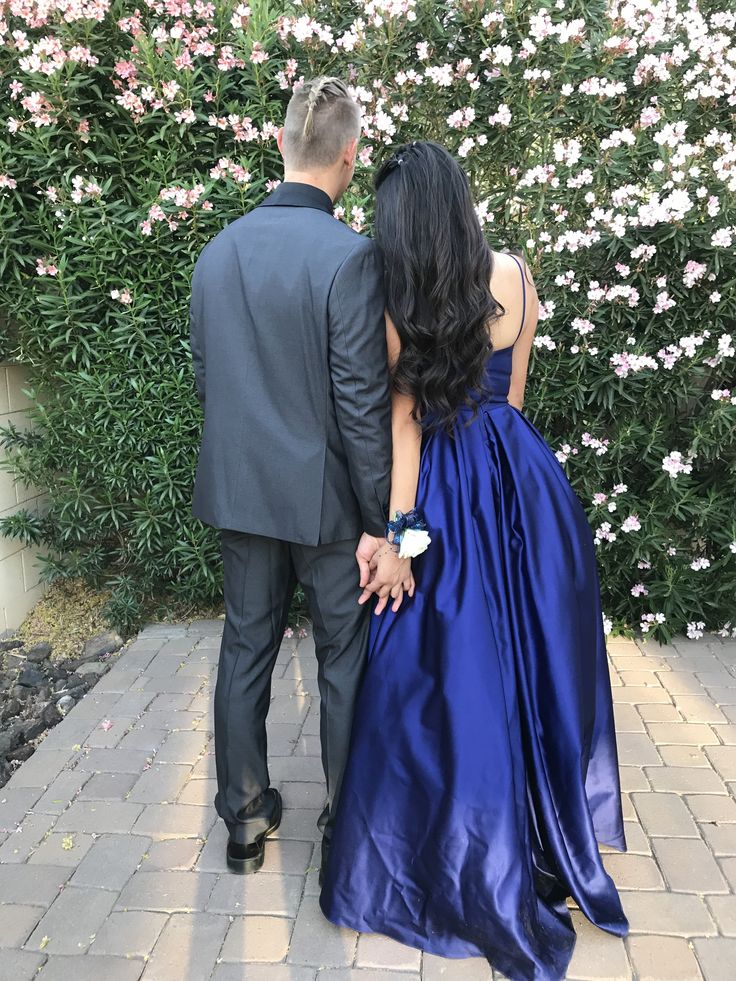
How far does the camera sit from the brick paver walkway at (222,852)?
193cm

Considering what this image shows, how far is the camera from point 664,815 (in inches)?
97.7

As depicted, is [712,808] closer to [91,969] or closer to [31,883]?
[91,969]

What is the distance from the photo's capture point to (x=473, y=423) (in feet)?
6.71

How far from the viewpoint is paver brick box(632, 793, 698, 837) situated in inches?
94.7

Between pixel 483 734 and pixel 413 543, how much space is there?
491mm

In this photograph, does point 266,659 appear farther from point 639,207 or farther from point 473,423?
point 639,207

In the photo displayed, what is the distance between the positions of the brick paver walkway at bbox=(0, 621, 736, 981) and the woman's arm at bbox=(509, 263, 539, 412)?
4.67ft

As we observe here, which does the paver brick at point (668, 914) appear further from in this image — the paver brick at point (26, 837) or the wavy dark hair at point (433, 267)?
the paver brick at point (26, 837)

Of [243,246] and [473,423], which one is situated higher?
[243,246]

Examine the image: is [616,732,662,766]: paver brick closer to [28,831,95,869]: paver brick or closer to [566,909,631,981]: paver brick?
[566,909,631,981]: paver brick

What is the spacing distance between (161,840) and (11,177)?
2.66m

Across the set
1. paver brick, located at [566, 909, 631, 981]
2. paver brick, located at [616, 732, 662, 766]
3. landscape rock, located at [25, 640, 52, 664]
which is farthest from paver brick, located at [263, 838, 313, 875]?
landscape rock, located at [25, 640, 52, 664]

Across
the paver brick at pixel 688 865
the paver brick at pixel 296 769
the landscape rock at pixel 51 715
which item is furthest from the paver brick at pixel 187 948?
the landscape rock at pixel 51 715

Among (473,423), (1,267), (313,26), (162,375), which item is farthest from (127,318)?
(473,423)
